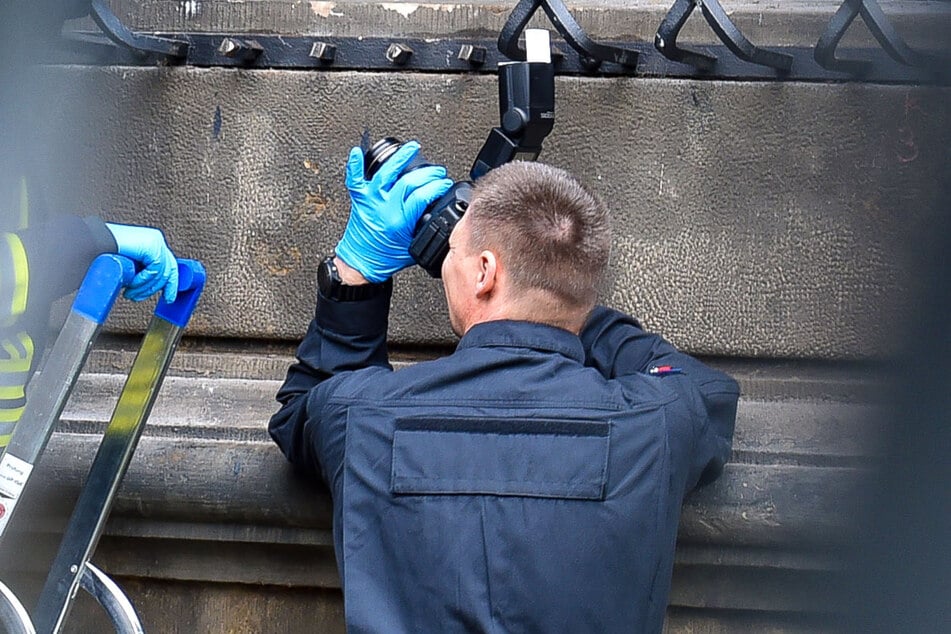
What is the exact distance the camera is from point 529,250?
1.66m

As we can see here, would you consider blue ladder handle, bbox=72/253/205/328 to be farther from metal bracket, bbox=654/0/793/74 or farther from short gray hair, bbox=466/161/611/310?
metal bracket, bbox=654/0/793/74

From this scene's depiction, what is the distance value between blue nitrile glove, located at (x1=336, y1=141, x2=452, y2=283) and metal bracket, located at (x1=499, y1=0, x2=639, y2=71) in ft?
1.11

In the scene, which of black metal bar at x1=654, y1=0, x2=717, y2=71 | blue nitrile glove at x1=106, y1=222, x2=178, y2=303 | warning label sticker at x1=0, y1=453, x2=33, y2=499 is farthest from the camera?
black metal bar at x1=654, y1=0, x2=717, y2=71

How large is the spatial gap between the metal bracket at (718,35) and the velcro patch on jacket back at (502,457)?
86 centimetres

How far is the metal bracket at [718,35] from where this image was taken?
82.5 inches

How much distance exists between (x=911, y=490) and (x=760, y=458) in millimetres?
1448

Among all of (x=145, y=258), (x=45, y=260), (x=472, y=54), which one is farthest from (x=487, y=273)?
(x=472, y=54)

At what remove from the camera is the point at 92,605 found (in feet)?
7.64

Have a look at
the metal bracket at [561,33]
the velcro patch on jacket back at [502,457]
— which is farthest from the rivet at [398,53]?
the velcro patch on jacket back at [502,457]

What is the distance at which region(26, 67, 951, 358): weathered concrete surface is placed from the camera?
223 centimetres

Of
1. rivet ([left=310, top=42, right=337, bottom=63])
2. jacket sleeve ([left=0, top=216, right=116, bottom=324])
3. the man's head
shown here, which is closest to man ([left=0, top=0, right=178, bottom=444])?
jacket sleeve ([left=0, top=216, right=116, bottom=324])

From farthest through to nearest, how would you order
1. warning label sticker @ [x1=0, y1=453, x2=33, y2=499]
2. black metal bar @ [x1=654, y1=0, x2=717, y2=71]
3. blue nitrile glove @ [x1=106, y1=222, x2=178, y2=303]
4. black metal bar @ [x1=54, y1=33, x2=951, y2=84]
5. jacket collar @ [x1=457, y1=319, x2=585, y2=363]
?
black metal bar @ [x1=54, y1=33, x2=951, y2=84] < black metal bar @ [x1=654, y1=0, x2=717, y2=71] < blue nitrile glove @ [x1=106, y1=222, x2=178, y2=303] < jacket collar @ [x1=457, y1=319, x2=585, y2=363] < warning label sticker @ [x1=0, y1=453, x2=33, y2=499]

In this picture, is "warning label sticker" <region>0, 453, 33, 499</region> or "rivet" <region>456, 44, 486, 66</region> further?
"rivet" <region>456, 44, 486, 66</region>

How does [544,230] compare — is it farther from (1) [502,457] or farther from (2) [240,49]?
(2) [240,49]
